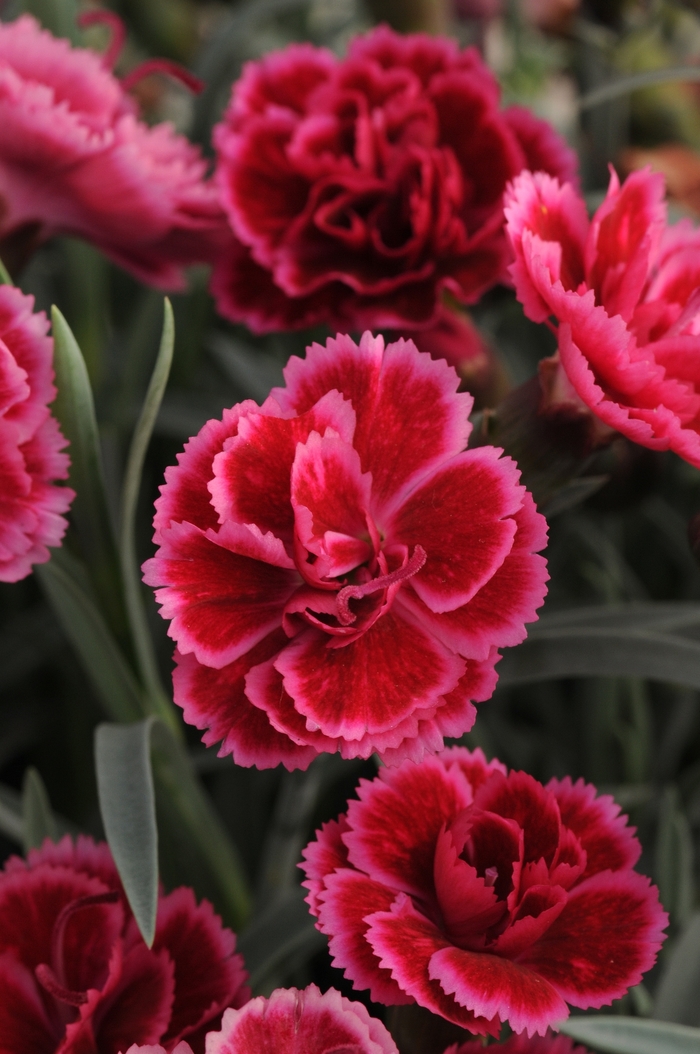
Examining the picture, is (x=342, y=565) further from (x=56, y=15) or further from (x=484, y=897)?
(x=56, y=15)

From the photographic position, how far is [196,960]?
38 centimetres

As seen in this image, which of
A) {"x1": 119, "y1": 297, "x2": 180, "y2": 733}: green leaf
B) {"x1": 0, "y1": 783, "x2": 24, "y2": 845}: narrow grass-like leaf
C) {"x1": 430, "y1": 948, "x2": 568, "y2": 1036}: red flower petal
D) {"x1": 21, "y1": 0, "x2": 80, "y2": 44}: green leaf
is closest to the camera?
{"x1": 430, "y1": 948, "x2": 568, "y2": 1036}: red flower petal

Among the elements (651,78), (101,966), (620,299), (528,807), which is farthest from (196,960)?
(651,78)

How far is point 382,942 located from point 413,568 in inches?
4.6

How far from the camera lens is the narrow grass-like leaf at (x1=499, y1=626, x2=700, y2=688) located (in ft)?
1.50

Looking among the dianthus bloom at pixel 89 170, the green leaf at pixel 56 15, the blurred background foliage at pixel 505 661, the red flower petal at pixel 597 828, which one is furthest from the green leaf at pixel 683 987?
the green leaf at pixel 56 15

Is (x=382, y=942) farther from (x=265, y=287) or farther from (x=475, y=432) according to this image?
(x=265, y=287)

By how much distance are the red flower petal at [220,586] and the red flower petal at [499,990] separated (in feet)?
0.39

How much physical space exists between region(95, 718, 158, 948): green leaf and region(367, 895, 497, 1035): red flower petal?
0.26 feet

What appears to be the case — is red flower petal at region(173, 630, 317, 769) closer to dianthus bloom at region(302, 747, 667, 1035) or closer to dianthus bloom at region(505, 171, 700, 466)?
dianthus bloom at region(302, 747, 667, 1035)

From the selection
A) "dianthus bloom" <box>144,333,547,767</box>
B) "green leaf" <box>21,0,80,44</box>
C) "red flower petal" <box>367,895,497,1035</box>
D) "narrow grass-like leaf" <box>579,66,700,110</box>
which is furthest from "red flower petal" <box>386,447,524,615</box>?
"green leaf" <box>21,0,80,44</box>

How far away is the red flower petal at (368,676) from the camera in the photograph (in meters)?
0.33

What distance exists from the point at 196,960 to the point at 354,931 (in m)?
0.09

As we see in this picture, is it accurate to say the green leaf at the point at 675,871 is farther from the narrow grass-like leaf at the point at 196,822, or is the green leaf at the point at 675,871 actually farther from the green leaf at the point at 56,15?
the green leaf at the point at 56,15
